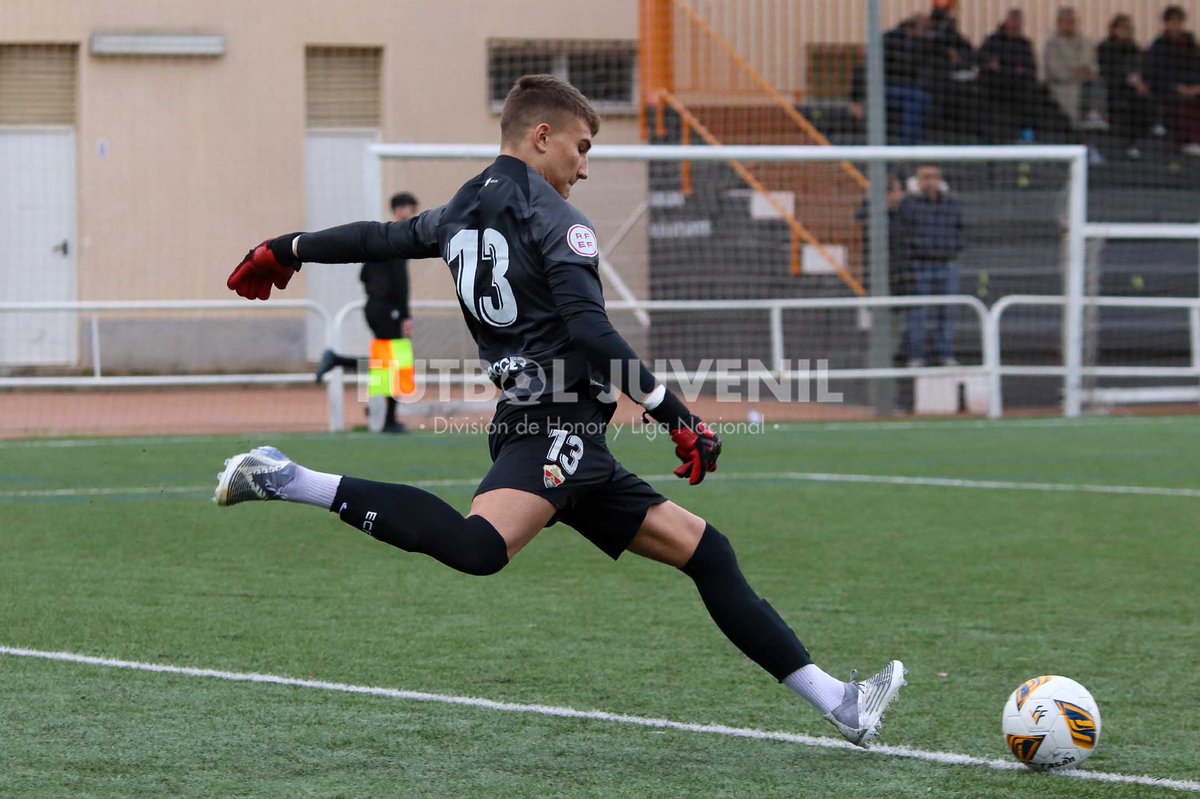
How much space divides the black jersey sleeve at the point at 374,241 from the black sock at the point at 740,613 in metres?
1.11

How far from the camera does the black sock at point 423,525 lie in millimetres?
4082

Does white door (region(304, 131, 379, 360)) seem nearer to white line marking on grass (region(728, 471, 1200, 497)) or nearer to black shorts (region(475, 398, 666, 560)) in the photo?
white line marking on grass (region(728, 471, 1200, 497))

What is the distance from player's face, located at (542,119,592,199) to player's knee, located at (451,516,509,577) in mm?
958

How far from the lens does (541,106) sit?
4.36m

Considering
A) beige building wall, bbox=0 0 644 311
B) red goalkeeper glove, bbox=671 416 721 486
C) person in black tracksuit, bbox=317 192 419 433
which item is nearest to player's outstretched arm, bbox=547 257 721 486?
red goalkeeper glove, bbox=671 416 721 486

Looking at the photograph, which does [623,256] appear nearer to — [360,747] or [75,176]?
[75,176]

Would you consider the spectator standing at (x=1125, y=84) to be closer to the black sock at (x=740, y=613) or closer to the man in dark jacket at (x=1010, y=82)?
the man in dark jacket at (x=1010, y=82)

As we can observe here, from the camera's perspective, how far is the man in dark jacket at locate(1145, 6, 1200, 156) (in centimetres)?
1959

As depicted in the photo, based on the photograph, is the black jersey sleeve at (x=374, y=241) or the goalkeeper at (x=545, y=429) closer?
the goalkeeper at (x=545, y=429)

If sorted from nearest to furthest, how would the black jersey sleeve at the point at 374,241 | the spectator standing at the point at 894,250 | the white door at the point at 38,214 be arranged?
1. the black jersey sleeve at the point at 374,241
2. the spectator standing at the point at 894,250
3. the white door at the point at 38,214

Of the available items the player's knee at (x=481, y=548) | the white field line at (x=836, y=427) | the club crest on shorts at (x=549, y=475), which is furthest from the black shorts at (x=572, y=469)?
the white field line at (x=836, y=427)

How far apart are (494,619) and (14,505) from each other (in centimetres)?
418

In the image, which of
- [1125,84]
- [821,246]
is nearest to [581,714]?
[821,246]

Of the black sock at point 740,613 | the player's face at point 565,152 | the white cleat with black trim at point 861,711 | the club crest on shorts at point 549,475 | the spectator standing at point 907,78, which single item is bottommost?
the white cleat with black trim at point 861,711
